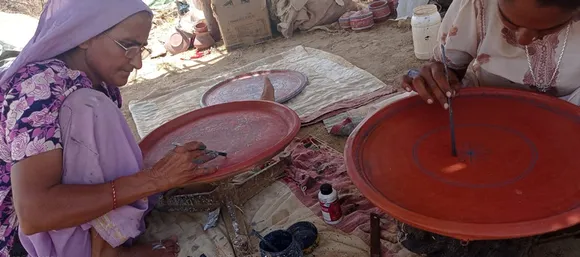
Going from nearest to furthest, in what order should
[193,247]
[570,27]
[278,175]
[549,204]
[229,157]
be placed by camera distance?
[549,204], [570,27], [229,157], [193,247], [278,175]

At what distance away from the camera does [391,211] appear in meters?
1.44

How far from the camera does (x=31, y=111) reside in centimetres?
171

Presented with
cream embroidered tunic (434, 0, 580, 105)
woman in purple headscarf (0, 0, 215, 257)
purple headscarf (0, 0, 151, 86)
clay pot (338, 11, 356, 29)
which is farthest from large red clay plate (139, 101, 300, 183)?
clay pot (338, 11, 356, 29)

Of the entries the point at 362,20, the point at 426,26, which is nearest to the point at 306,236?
the point at 426,26

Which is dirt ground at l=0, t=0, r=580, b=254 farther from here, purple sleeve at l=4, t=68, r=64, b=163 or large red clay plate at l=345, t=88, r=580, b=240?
purple sleeve at l=4, t=68, r=64, b=163

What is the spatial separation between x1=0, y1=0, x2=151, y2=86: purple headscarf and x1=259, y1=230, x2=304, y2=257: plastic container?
114 centimetres

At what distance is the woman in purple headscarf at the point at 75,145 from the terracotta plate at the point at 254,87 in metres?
2.00

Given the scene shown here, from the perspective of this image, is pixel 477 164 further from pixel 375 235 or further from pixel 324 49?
pixel 324 49

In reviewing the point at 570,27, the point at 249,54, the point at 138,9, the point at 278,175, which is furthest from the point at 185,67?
the point at 570,27

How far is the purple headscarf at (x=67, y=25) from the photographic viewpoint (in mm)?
1824

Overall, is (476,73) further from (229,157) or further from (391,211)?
(229,157)

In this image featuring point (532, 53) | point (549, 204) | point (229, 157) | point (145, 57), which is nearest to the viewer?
point (549, 204)

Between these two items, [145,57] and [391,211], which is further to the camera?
[145,57]

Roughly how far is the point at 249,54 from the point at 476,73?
4222 millimetres
